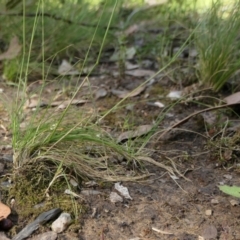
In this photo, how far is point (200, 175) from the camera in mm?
1519

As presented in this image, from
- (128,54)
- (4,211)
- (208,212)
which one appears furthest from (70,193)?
(128,54)

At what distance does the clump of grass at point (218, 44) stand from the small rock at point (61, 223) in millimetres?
858

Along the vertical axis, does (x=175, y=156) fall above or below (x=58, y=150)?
below

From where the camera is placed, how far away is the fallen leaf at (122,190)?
1.40 m

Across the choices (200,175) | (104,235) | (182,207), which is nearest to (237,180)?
(200,175)

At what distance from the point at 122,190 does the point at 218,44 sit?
0.74 m

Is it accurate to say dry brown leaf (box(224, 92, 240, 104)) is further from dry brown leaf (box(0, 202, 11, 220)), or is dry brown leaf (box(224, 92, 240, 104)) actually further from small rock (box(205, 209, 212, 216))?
dry brown leaf (box(0, 202, 11, 220))

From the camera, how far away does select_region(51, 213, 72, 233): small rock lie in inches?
49.4

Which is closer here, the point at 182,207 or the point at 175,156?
the point at 182,207

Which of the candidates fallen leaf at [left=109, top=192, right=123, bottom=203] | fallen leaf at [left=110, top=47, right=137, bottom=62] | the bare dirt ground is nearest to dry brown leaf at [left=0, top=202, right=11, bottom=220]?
the bare dirt ground

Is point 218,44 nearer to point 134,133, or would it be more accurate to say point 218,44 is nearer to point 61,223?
point 134,133

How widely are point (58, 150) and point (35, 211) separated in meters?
0.18

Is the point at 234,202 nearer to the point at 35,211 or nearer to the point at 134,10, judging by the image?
the point at 35,211

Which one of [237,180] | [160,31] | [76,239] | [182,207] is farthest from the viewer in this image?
[160,31]
